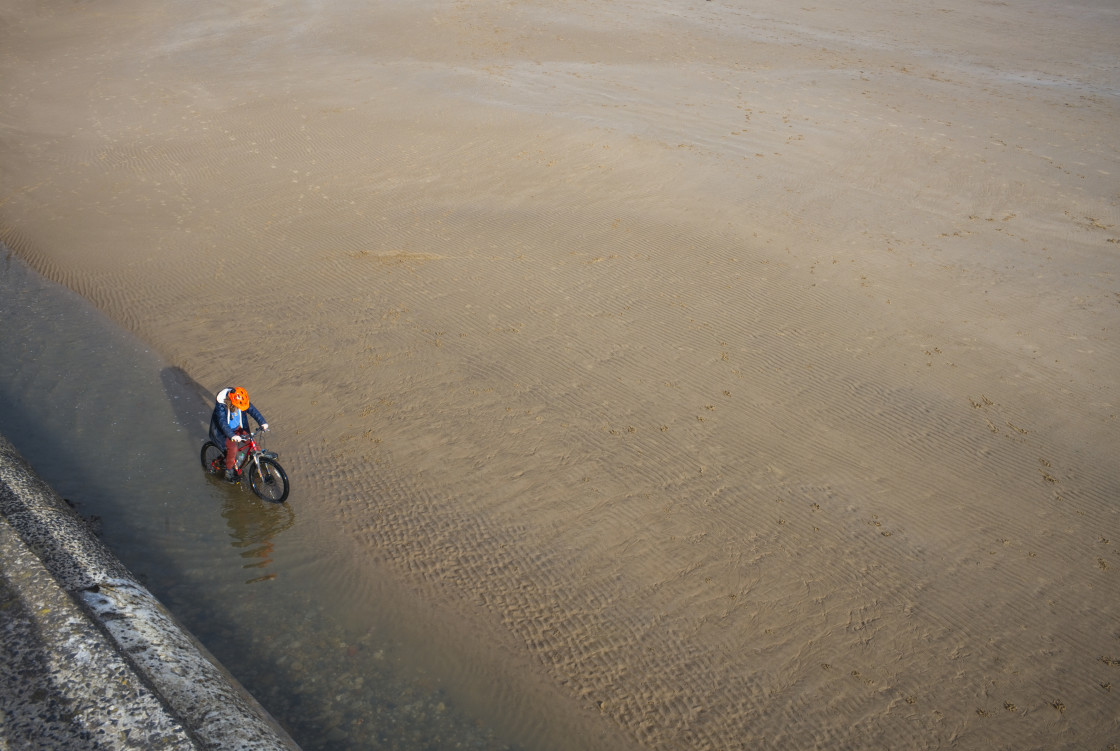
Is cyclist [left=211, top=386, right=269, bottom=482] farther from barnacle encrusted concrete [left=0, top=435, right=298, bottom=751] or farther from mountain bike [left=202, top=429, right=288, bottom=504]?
barnacle encrusted concrete [left=0, top=435, right=298, bottom=751]

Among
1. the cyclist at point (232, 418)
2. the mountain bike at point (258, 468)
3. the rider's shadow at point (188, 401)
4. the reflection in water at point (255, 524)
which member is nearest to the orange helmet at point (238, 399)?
the cyclist at point (232, 418)

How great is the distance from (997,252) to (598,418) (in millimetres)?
7975

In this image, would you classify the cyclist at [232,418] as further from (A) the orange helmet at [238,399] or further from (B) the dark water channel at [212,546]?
(B) the dark water channel at [212,546]

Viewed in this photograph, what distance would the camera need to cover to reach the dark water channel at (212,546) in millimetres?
5867

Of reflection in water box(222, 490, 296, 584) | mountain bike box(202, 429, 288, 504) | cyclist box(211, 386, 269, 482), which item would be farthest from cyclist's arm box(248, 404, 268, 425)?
reflection in water box(222, 490, 296, 584)

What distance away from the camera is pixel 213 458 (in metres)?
7.98

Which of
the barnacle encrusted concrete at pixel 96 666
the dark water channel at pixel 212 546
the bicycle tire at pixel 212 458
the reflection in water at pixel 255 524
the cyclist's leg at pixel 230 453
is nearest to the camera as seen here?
the barnacle encrusted concrete at pixel 96 666

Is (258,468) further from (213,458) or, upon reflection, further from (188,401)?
(188,401)

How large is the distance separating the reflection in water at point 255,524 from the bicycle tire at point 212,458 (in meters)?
0.30

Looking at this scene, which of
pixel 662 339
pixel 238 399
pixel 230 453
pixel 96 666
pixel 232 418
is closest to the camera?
pixel 96 666

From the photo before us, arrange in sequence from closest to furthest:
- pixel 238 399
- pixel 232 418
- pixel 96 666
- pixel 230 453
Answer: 1. pixel 96 666
2. pixel 238 399
3. pixel 232 418
4. pixel 230 453

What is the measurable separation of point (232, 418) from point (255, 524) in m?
1.05

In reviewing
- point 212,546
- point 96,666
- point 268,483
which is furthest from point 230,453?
point 96,666

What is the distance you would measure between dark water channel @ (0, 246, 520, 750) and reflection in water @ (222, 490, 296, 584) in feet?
0.04
